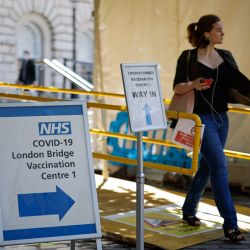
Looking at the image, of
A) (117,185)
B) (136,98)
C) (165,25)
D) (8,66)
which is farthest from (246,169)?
(8,66)

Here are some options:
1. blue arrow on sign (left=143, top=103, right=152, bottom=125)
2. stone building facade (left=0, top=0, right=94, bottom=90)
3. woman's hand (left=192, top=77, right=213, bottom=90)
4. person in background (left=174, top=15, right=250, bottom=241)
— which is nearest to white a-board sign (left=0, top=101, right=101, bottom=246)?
blue arrow on sign (left=143, top=103, right=152, bottom=125)

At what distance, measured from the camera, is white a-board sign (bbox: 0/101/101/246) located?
4.13 metres

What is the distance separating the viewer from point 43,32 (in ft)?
107

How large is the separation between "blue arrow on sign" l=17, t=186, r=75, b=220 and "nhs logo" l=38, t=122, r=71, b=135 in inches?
14.0

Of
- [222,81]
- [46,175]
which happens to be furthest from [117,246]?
[222,81]

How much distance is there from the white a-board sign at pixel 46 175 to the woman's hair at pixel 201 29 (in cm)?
167

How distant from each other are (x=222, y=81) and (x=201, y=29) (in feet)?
1.54

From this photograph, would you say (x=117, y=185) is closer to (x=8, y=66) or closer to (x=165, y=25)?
(x=165, y=25)

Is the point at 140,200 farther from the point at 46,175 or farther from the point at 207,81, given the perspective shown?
the point at 207,81

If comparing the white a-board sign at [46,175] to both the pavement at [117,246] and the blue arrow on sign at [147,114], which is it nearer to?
the blue arrow on sign at [147,114]

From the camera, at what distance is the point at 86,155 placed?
14.1ft

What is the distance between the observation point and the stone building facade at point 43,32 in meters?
30.3

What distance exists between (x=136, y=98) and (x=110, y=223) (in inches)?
76.4

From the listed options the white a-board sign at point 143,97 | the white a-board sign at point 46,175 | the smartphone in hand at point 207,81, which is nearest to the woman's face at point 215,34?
the smartphone in hand at point 207,81
